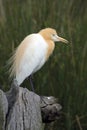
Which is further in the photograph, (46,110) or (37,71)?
(37,71)

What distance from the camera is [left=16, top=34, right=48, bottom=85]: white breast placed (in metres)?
3.64

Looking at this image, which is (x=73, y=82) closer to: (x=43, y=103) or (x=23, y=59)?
(x=23, y=59)

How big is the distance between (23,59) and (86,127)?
654mm

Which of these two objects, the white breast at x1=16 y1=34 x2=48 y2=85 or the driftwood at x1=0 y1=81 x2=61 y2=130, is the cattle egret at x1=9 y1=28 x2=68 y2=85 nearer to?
the white breast at x1=16 y1=34 x2=48 y2=85

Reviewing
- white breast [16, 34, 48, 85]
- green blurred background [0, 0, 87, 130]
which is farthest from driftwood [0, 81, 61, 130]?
white breast [16, 34, 48, 85]

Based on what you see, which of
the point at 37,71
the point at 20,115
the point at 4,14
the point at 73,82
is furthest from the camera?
the point at 4,14

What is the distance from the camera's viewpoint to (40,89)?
364cm

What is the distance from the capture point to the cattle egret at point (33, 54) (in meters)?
3.60

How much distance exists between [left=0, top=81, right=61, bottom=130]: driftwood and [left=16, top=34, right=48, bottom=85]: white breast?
108 centimetres

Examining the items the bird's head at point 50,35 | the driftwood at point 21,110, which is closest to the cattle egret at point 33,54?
the bird's head at point 50,35

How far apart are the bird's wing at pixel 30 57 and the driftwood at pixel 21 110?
101cm

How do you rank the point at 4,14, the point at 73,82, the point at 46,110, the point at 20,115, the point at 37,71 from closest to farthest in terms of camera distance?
the point at 20,115 < the point at 46,110 < the point at 73,82 < the point at 37,71 < the point at 4,14

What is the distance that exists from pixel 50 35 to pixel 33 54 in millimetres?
185

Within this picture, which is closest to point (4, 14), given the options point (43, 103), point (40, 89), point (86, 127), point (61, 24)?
point (61, 24)
